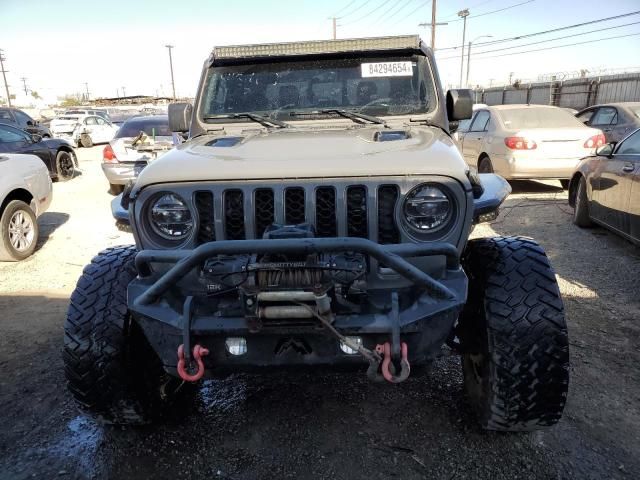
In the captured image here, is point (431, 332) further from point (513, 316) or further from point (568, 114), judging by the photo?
point (568, 114)

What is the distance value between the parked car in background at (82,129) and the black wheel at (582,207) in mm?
20417

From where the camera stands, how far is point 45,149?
1183cm

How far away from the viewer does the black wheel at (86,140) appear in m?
22.8

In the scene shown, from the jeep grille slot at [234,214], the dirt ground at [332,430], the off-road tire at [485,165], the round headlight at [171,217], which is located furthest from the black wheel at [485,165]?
the round headlight at [171,217]

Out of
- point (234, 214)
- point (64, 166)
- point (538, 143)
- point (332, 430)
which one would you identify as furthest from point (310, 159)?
point (64, 166)

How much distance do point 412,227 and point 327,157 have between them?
544 millimetres

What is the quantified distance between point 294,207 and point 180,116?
1728 millimetres

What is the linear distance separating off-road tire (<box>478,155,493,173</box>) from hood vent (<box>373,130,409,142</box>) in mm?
7098

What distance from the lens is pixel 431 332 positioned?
2.26 m

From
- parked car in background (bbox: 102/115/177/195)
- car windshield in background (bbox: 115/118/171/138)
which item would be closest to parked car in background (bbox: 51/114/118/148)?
car windshield in background (bbox: 115/118/171/138)

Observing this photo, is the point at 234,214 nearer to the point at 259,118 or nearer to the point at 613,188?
the point at 259,118

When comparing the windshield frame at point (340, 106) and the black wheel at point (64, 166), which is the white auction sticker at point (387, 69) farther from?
the black wheel at point (64, 166)

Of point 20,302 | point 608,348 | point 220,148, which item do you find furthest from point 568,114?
point 20,302

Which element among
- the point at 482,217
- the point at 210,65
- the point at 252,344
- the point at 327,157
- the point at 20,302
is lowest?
the point at 20,302
